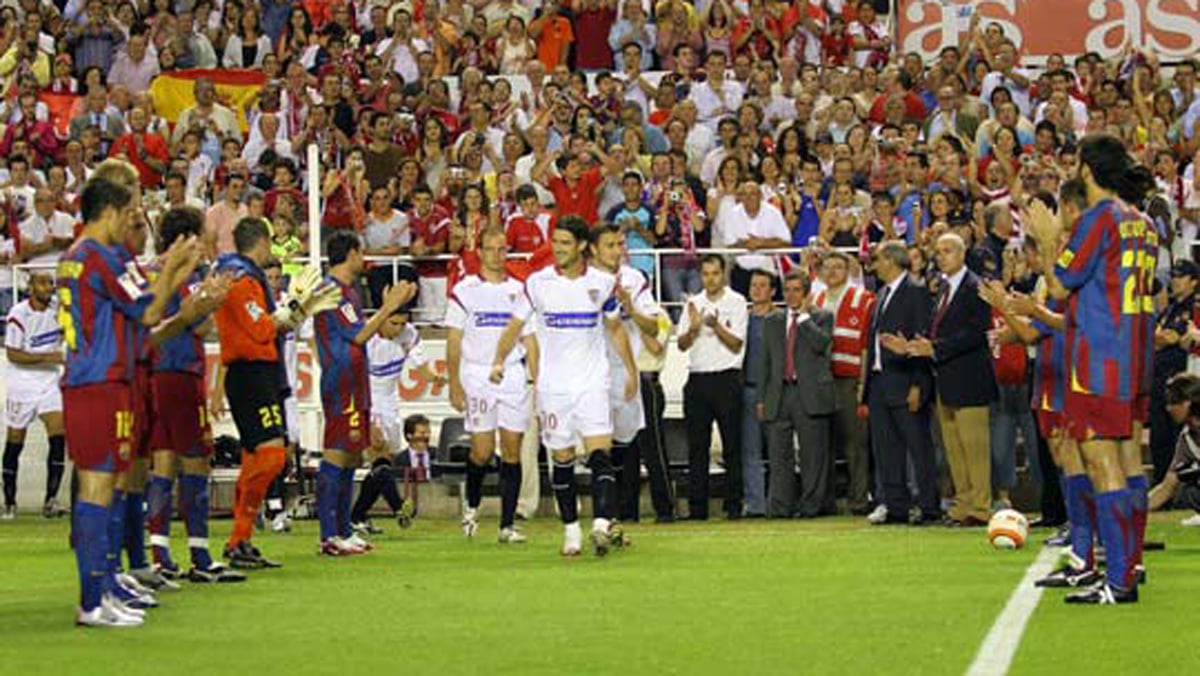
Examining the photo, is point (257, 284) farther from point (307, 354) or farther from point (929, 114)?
point (929, 114)

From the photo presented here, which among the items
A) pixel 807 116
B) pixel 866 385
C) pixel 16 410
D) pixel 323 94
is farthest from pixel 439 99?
pixel 866 385

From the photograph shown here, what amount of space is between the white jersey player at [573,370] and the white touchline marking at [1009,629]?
3.20 meters

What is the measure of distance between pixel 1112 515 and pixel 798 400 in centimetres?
966

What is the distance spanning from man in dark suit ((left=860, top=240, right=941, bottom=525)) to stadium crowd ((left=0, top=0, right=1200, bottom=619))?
0.03m

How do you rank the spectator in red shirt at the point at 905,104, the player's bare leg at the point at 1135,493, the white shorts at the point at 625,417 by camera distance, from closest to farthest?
the player's bare leg at the point at 1135,493
the white shorts at the point at 625,417
the spectator in red shirt at the point at 905,104

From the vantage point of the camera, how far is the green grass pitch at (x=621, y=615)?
34.9 ft

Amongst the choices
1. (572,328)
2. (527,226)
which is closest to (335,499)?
(572,328)

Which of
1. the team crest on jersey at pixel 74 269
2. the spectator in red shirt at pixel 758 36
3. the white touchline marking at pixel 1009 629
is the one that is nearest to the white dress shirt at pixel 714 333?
the white touchline marking at pixel 1009 629

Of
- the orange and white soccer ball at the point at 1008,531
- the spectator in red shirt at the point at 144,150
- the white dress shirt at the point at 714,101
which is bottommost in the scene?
the orange and white soccer ball at the point at 1008,531

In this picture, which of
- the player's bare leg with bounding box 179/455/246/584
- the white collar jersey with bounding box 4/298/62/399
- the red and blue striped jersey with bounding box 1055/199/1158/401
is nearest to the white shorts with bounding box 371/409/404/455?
the white collar jersey with bounding box 4/298/62/399

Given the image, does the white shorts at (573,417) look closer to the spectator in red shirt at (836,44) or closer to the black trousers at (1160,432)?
the black trousers at (1160,432)

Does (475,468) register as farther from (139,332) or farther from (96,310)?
(96,310)

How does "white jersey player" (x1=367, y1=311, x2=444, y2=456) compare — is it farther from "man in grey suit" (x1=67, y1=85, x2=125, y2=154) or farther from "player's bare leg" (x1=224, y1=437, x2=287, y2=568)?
"man in grey suit" (x1=67, y1=85, x2=125, y2=154)

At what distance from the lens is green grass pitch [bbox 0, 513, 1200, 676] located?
10.6m
